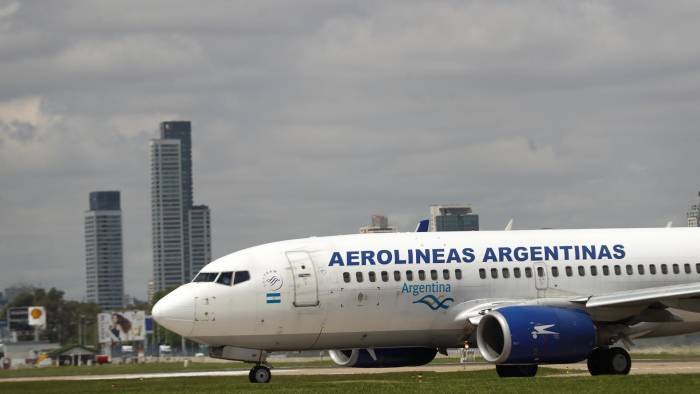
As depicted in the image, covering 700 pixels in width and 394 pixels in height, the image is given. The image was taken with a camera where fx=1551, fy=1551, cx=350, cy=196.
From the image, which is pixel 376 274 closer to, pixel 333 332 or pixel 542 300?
pixel 333 332

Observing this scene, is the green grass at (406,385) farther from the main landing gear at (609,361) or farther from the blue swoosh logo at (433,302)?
the main landing gear at (609,361)

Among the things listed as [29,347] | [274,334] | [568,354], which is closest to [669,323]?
[568,354]

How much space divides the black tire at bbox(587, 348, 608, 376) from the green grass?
11.4 feet

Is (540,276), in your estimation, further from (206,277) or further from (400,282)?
(206,277)

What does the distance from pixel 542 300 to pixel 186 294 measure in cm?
1105

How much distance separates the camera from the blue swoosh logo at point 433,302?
155ft

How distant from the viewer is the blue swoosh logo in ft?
155

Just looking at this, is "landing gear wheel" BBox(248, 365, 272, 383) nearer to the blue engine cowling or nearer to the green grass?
the green grass

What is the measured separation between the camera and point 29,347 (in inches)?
7416

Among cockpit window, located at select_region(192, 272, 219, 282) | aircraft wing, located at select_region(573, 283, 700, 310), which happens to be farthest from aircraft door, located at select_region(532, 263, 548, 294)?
cockpit window, located at select_region(192, 272, 219, 282)

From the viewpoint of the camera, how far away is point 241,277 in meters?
46.1

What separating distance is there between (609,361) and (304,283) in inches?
377

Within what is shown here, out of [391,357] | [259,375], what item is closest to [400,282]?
[391,357]

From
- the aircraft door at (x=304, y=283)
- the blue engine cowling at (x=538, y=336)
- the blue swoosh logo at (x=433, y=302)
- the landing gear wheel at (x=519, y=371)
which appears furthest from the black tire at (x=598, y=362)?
the aircraft door at (x=304, y=283)
